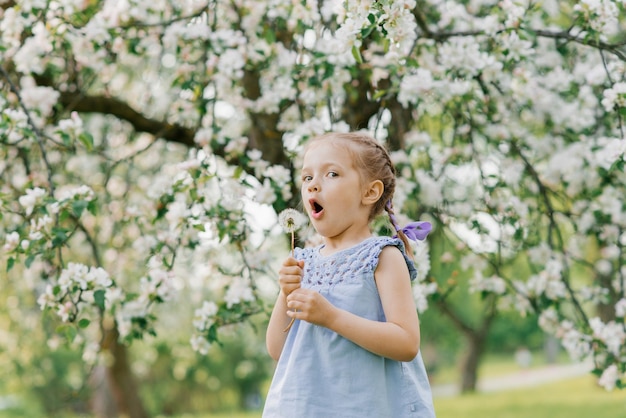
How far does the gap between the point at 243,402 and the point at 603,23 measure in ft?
55.6

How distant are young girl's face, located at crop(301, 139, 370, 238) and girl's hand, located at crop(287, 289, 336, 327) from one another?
20cm

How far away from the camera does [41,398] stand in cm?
1761

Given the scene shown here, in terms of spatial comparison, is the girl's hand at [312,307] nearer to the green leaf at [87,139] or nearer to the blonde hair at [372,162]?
the blonde hair at [372,162]

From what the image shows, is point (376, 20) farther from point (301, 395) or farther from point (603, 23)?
point (301, 395)

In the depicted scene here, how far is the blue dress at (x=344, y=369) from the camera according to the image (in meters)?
1.86

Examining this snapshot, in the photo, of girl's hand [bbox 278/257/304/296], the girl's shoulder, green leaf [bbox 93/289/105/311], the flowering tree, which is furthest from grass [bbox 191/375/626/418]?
girl's hand [bbox 278/257/304/296]

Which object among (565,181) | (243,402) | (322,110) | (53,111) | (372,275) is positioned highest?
(53,111)

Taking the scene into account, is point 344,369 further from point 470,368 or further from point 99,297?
point 470,368

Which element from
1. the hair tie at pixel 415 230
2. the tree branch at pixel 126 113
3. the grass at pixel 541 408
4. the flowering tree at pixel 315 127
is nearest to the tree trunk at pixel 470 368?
the grass at pixel 541 408

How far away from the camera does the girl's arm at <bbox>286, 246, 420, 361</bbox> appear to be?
1.84 m

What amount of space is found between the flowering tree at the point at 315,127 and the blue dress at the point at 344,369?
0.97 metres

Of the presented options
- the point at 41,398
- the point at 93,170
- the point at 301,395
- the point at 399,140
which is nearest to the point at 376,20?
the point at 301,395

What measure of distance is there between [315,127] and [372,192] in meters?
1.38

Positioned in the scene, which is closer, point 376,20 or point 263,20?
point 376,20
